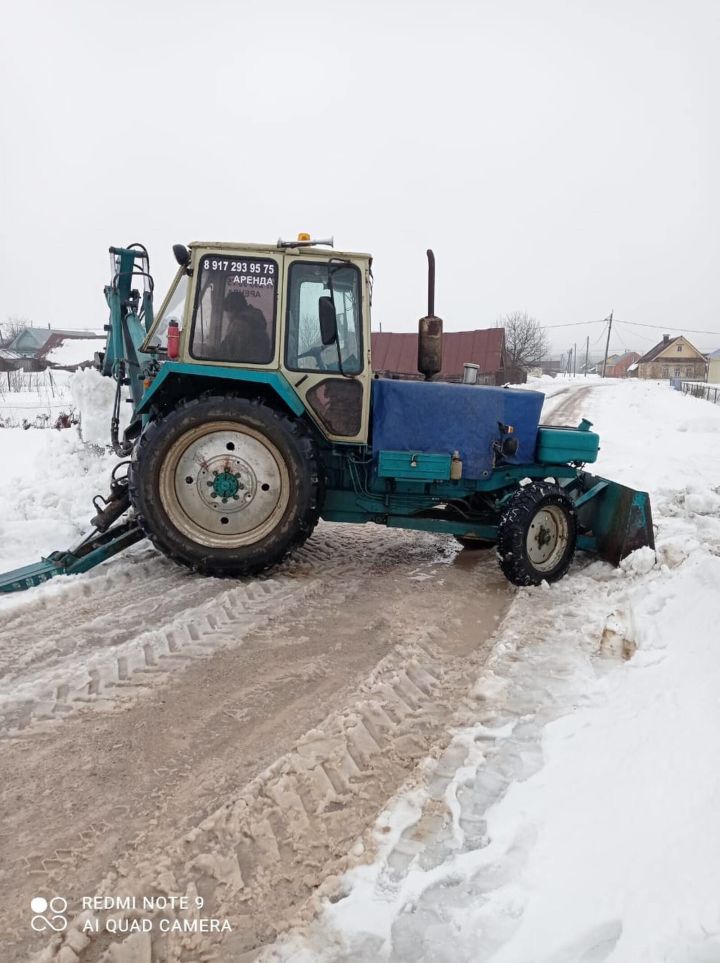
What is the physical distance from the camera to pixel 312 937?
1777 millimetres

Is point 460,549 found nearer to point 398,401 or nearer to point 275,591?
point 398,401

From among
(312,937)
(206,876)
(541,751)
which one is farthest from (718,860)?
(206,876)

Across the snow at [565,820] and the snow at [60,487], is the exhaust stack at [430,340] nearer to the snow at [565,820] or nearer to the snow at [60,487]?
the snow at [565,820]

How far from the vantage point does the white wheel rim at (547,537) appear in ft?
15.9

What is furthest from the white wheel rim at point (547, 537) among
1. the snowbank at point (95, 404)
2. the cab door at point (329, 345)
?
the snowbank at point (95, 404)

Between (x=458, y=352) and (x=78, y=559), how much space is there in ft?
87.6

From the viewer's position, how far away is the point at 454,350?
29.8 metres

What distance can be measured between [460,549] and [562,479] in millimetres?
1092

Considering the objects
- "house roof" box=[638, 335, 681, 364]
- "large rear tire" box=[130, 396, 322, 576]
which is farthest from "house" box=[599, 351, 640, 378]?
"large rear tire" box=[130, 396, 322, 576]

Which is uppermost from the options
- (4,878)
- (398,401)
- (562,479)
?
(398,401)

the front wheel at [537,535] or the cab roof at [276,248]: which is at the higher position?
the cab roof at [276,248]

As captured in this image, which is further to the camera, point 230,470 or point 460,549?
point 460,549

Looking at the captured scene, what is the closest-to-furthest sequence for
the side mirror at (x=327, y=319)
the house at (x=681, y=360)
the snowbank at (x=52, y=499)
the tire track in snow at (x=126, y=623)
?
the tire track in snow at (x=126, y=623) → the side mirror at (x=327, y=319) → the snowbank at (x=52, y=499) → the house at (x=681, y=360)

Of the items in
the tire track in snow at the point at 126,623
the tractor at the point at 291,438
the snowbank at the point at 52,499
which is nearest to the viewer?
the tire track in snow at the point at 126,623
